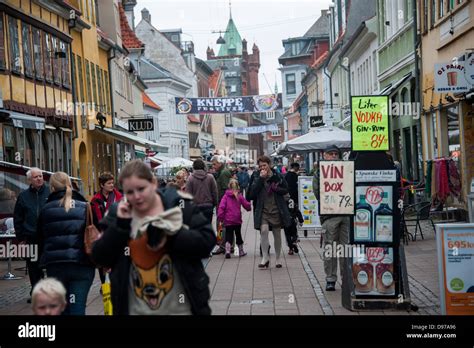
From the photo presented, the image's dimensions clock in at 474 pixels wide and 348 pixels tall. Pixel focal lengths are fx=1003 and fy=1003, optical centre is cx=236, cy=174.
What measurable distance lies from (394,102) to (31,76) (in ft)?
37.1

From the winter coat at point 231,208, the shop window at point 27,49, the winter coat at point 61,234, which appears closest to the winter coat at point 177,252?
the winter coat at point 61,234

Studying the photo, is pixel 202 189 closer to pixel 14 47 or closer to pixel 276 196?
pixel 276 196

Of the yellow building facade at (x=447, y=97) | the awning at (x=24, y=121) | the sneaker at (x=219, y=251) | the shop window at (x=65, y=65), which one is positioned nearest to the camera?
the sneaker at (x=219, y=251)

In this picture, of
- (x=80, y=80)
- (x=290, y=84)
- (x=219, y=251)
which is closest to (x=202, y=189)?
(x=219, y=251)

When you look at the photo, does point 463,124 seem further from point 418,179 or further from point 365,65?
point 365,65

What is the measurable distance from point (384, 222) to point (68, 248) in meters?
3.58

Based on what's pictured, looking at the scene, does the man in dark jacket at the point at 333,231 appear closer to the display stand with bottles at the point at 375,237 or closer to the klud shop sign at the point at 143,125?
the display stand with bottles at the point at 375,237

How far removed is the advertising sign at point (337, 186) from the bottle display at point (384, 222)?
0.27 meters

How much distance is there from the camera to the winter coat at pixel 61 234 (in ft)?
25.1

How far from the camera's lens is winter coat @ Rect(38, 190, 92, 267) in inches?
301

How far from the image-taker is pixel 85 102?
29.0m

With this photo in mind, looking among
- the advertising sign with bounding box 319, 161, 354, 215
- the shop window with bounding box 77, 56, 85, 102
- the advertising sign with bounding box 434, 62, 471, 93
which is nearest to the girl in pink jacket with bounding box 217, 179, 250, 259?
the advertising sign with bounding box 434, 62, 471, 93

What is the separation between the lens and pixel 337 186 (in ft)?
33.3

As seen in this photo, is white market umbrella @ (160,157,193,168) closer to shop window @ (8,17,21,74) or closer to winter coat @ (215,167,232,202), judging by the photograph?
shop window @ (8,17,21,74)
